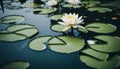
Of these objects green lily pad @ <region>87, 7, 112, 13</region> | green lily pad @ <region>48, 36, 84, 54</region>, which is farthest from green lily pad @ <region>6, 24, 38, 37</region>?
green lily pad @ <region>87, 7, 112, 13</region>

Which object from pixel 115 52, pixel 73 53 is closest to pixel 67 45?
pixel 73 53

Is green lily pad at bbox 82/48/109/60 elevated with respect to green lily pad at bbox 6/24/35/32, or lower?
lower

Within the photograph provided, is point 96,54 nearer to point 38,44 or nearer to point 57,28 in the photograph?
point 38,44

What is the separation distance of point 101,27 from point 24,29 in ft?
2.73

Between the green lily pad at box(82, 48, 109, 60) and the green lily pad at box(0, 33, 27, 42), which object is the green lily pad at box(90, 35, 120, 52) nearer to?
the green lily pad at box(82, 48, 109, 60)

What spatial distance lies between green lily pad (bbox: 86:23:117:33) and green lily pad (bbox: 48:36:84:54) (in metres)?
0.31

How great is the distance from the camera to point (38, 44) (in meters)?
1.91

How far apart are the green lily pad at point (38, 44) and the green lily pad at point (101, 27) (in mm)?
520

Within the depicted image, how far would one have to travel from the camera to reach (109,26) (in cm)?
226

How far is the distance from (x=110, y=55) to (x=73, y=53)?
31cm

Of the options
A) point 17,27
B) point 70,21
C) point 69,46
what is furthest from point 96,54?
point 17,27

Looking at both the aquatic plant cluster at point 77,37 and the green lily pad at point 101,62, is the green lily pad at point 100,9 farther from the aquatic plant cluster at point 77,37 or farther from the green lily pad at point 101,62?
the green lily pad at point 101,62

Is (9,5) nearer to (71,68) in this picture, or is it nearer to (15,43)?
(15,43)

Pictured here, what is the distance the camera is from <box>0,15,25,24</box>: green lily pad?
247cm
